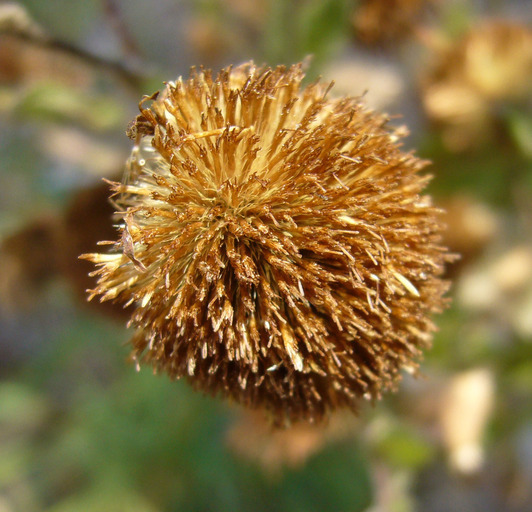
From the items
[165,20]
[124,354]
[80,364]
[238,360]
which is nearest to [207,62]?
[165,20]

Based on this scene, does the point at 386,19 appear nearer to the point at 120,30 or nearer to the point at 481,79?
the point at 481,79

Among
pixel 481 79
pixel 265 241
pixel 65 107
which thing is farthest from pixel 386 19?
pixel 265 241

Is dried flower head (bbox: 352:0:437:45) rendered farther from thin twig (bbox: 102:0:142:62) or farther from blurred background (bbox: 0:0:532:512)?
thin twig (bbox: 102:0:142:62)

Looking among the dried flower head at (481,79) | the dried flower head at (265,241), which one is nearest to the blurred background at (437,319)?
the dried flower head at (481,79)

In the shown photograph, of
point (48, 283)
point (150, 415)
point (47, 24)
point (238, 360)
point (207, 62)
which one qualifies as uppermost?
point (207, 62)

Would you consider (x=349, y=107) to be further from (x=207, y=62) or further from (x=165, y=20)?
(x=165, y=20)

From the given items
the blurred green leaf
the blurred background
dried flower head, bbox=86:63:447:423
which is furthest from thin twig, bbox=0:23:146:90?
dried flower head, bbox=86:63:447:423
